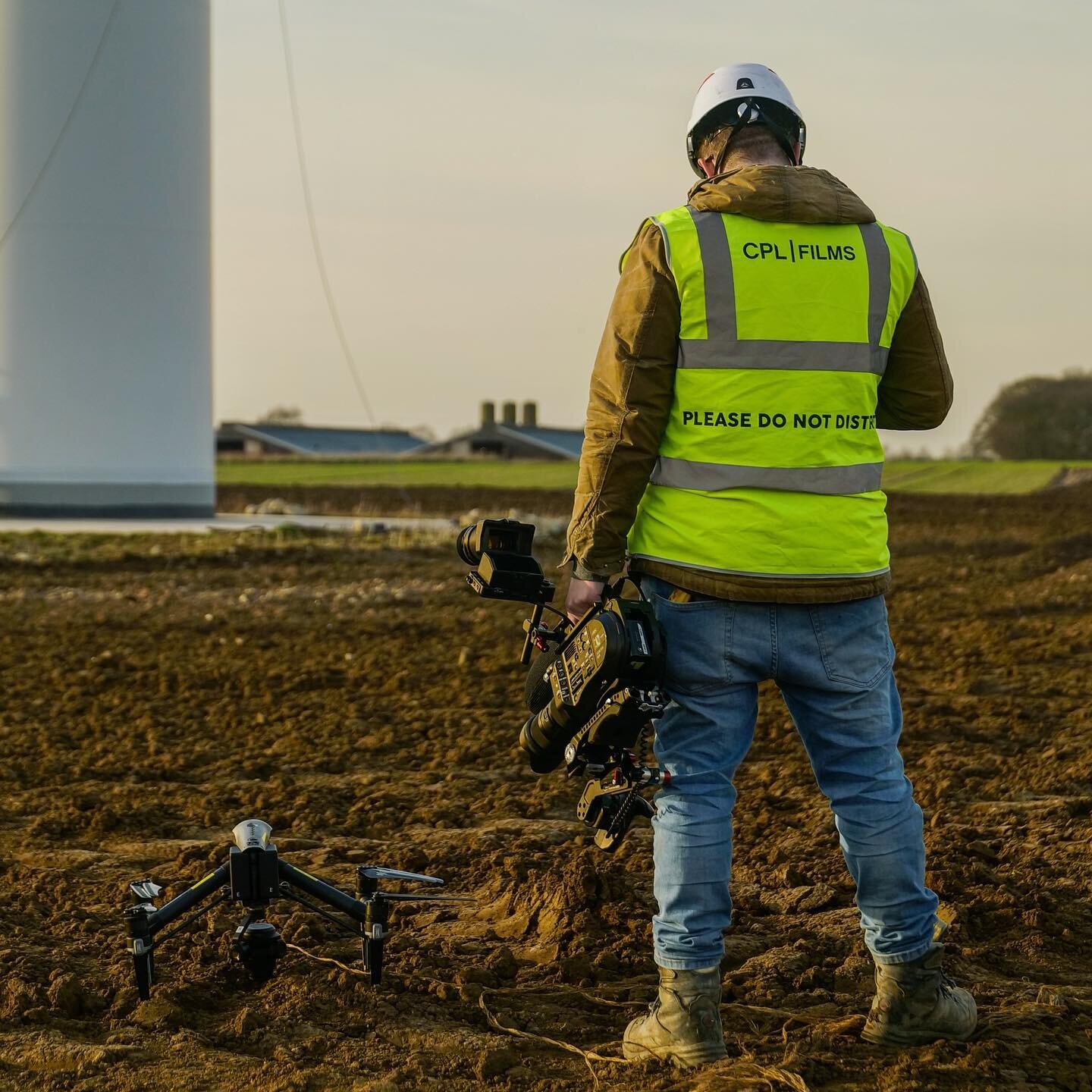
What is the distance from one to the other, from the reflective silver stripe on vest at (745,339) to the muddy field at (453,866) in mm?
1523

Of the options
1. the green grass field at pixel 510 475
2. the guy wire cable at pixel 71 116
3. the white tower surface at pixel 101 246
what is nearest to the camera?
the guy wire cable at pixel 71 116

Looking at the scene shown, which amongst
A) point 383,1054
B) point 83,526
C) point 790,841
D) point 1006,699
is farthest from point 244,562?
point 383,1054

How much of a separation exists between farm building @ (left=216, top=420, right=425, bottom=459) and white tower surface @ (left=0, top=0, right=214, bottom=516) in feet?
127

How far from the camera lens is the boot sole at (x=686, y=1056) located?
125 inches

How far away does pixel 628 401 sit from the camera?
325cm

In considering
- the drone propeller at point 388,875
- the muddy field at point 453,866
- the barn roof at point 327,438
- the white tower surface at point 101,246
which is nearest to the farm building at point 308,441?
the barn roof at point 327,438

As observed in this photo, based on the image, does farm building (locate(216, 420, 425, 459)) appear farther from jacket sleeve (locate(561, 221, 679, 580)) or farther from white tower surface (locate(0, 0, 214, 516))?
jacket sleeve (locate(561, 221, 679, 580))

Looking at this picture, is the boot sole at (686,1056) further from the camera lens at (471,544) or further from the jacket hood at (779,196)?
the jacket hood at (779,196)

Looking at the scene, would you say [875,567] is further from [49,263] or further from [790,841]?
[49,263]

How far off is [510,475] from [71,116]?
91.7 feet

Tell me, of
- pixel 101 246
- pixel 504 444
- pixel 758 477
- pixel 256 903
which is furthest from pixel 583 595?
pixel 504 444

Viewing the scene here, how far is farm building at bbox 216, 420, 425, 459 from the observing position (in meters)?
64.6

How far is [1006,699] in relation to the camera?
315 inches

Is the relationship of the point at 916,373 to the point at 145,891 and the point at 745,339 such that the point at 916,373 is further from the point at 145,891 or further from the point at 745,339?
the point at 145,891
